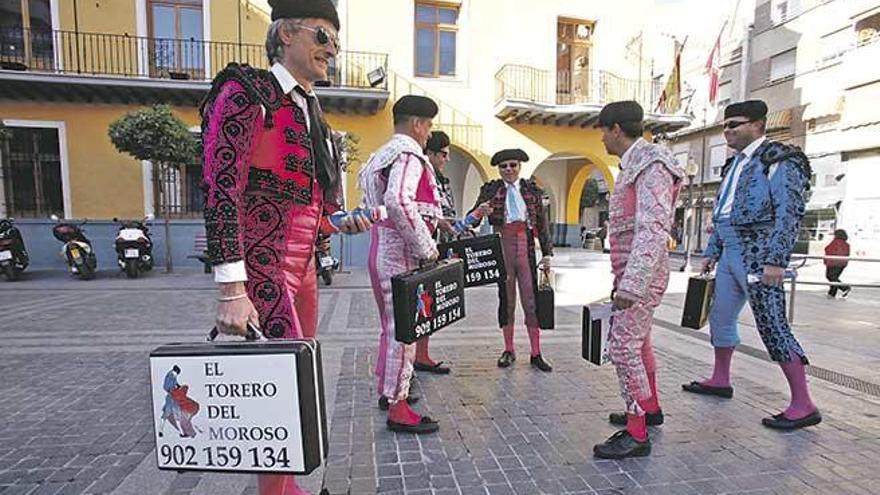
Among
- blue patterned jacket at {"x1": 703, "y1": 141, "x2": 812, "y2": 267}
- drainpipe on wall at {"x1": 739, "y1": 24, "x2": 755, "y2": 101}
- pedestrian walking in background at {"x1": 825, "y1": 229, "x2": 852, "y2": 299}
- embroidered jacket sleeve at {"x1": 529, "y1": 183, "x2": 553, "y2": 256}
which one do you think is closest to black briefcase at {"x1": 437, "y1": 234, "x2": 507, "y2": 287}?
embroidered jacket sleeve at {"x1": 529, "y1": 183, "x2": 553, "y2": 256}

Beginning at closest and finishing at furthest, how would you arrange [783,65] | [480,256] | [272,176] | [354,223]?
[272,176] → [354,223] → [480,256] → [783,65]

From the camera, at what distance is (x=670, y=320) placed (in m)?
6.45

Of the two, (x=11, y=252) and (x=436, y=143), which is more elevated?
(x=436, y=143)

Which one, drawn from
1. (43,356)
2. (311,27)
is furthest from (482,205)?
(43,356)

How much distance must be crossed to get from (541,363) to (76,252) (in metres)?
9.71

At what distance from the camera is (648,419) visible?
3070 mm

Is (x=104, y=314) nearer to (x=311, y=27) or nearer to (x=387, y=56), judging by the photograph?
(x=311, y=27)

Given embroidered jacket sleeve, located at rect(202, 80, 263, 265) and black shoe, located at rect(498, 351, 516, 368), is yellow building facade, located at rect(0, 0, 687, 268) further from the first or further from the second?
embroidered jacket sleeve, located at rect(202, 80, 263, 265)

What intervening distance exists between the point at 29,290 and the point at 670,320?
412 inches

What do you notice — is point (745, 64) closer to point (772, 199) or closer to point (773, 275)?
point (772, 199)

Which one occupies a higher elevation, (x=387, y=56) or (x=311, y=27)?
(x=387, y=56)

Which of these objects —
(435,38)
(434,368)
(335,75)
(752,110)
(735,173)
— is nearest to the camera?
(752,110)

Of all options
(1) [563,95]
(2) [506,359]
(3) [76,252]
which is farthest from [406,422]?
(1) [563,95]

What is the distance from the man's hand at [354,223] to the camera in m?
2.12
